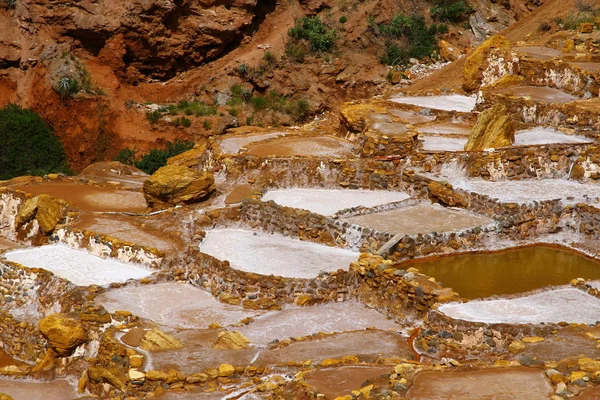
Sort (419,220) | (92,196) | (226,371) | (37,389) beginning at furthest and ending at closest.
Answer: (92,196) < (419,220) < (37,389) < (226,371)

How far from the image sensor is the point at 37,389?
19266mm

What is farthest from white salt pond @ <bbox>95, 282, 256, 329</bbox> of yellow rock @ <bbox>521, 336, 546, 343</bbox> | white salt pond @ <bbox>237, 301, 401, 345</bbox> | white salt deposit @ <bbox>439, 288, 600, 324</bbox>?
yellow rock @ <bbox>521, 336, 546, 343</bbox>

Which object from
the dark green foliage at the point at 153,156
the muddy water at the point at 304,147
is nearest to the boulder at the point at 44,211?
the muddy water at the point at 304,147

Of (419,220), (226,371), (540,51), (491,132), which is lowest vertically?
(226,371)

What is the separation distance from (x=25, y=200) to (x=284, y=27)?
2489 cm

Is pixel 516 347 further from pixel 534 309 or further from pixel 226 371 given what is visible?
pixel 226 371

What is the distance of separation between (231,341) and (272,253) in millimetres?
5075

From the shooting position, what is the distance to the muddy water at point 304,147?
96.5 feet

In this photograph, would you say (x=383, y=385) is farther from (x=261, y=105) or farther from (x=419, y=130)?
(x=261, y=105)

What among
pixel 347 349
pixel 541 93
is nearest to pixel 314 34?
pixel 541 93

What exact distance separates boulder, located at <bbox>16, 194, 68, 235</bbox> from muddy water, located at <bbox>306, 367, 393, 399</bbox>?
11.7 meters

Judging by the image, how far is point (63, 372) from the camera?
65.2 feet

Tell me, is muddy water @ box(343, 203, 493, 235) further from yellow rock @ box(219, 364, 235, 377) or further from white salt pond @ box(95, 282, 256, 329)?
yellow rock @ box(219, 364, 235, 377)

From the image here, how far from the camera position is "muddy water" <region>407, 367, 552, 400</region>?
13.7 m
